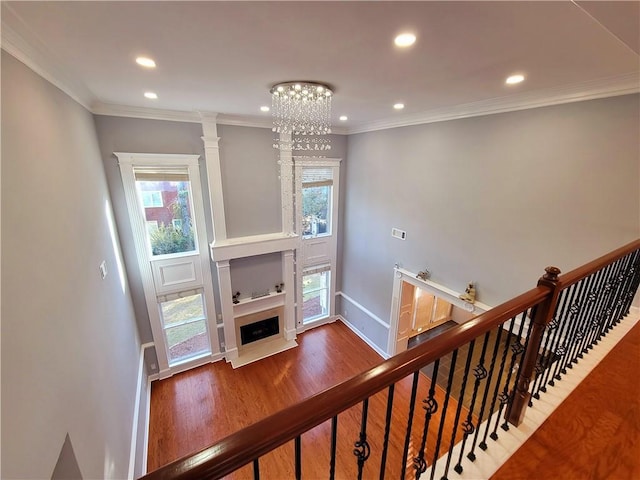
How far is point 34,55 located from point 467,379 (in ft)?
12.2

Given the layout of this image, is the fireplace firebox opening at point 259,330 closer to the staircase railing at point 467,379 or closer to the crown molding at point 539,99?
the staircase railing at point 467,379

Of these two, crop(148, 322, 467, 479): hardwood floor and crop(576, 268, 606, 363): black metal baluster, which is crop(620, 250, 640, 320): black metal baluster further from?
crop(148, 322, 467, 479): hardwood floor

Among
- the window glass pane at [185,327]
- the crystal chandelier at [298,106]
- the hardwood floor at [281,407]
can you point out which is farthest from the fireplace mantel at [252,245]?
the hardwood floor at [281,407]

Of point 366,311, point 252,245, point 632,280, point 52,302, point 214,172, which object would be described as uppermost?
point 214,172

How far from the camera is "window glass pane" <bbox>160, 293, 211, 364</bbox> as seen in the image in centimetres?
479

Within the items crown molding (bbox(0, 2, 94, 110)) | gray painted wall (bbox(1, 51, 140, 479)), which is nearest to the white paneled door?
gray painted wall (bbox(1, 51, 140, 479))

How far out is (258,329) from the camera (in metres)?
5.59

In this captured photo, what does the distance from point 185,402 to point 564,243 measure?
5.65m

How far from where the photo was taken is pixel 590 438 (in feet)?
5.06

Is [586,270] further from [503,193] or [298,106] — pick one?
[298,106]

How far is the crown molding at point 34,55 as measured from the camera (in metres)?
1.53

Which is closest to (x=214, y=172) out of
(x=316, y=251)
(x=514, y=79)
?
(x=316, y=251)

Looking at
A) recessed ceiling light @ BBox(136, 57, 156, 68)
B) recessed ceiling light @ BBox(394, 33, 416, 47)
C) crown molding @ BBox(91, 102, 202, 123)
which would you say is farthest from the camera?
crown molding @ BBox(91, 102, 202, 123)

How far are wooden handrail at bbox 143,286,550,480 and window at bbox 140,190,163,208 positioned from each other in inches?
173
